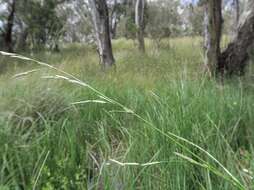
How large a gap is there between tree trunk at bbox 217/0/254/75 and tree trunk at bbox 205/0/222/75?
0.64 ft

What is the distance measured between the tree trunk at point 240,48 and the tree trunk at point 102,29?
335 centimetres

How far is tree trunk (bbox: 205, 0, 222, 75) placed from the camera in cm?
472

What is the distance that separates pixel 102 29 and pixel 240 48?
4122 mm

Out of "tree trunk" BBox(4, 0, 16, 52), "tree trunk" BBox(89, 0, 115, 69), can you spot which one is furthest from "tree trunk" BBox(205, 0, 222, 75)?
"tree trunk" BBox(4, 0, 16, 52)

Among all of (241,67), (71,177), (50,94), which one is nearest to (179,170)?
(71,177)

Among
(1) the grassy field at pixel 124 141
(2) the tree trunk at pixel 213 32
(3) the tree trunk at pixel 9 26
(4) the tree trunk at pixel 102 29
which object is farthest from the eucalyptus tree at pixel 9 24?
(1) the grassy field at pixel 124 141

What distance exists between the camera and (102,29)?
8.19m

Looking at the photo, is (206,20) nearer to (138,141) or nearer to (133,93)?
(133,93)

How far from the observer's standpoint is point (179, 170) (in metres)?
1.61

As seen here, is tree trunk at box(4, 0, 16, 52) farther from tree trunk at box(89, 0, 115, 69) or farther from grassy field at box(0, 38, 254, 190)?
grassy field at box(0, 38, 254, 190)

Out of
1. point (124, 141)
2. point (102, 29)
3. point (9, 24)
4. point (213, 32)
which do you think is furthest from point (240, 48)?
point (9, 24)

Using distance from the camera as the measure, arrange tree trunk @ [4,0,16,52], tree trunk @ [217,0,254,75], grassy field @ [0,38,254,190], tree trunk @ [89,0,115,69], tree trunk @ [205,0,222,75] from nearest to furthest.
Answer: grassy field @ [0,38,254,190] → tree trunk @ [205,0,222,75] → tree trunk @ [217,0,254,75] → tree trunk @ [89,0,115,69] → tree trunk @ [4,0,16,52]

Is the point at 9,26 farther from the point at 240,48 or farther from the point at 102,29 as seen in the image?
the point at 240,48

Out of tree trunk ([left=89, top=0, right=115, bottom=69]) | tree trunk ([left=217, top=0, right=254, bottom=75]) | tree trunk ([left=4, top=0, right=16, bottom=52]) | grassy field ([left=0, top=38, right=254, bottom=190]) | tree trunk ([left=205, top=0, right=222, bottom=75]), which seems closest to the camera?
grassy field ([left=0, top=38, right=254, bottom=190])
